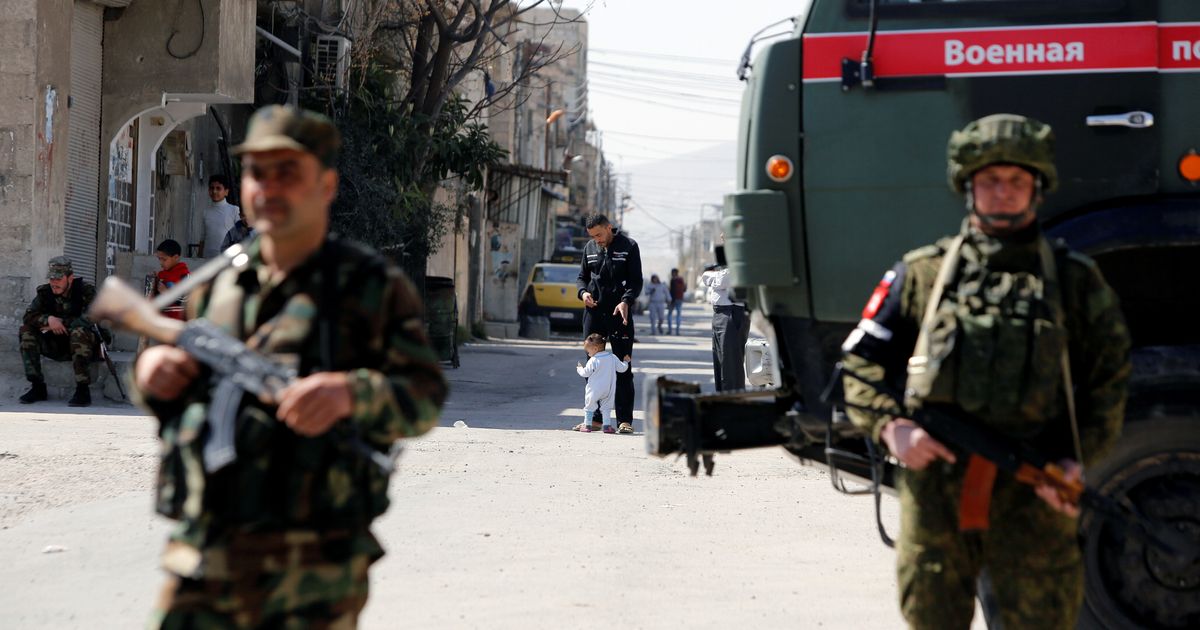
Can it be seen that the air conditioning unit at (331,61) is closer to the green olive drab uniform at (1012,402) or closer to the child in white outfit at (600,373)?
the child in white outfit at (600,373)

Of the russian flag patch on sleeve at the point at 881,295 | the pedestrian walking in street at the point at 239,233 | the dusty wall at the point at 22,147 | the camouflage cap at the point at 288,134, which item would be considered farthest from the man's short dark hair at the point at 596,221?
the camouflage cap at the point at 288,134

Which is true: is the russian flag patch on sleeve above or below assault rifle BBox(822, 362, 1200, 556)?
above

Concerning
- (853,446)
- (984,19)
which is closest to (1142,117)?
(984,19)

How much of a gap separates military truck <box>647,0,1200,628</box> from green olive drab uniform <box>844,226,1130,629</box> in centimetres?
128

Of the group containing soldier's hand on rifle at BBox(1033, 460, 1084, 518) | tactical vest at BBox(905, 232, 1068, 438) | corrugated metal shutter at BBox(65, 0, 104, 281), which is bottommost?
soldier's hand on rifle at BBox(1033, 460, 1084, 518)

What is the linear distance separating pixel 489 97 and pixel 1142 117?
17.2 metres

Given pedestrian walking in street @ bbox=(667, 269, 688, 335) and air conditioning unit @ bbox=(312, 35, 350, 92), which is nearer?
air conditioning unit @ bbox=(312, 35, 350, 92)

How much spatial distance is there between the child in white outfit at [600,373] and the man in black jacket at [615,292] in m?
0.07

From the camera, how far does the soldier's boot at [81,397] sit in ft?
42.4

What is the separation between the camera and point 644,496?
830 cm

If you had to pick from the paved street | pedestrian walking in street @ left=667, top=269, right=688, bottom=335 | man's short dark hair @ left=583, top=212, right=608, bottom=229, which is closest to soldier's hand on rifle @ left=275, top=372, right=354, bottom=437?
the paved street

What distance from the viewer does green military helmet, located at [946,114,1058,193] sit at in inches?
145

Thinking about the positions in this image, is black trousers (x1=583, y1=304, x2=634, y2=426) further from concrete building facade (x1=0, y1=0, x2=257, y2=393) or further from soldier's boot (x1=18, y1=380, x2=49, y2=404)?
concrete building facade (x1=0, y1=0, x2=257, y2=393)

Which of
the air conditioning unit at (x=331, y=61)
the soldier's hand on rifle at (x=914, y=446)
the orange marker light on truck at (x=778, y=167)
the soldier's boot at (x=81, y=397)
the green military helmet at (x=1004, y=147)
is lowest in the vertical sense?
the soldier's boot at (x=81, y=397)
